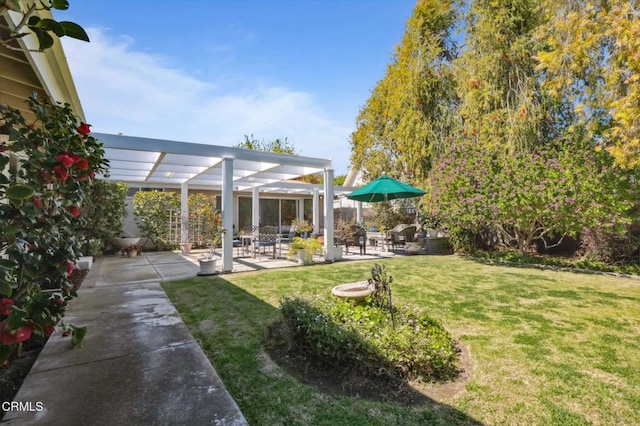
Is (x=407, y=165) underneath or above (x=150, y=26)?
underneath

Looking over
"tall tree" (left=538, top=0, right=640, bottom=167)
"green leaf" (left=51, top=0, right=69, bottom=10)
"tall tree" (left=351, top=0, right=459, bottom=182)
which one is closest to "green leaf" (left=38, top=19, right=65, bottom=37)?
"green leaf" (left=51, top=0, right=69, bottom=10)

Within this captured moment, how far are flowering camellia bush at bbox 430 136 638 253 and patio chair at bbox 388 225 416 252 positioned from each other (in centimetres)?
260

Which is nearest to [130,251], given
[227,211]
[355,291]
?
[227,211]

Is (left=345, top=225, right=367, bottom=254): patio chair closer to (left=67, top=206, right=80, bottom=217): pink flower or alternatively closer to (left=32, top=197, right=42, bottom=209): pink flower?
(left=67, top=206, right=80, bottom=217): pink flower

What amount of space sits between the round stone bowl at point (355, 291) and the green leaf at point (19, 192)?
353cm

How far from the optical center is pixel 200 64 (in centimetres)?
981

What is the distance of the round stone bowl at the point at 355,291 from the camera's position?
14.2 ft

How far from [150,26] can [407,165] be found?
10494 mm

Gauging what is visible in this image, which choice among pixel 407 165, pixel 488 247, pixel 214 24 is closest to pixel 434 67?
pixel 407 165

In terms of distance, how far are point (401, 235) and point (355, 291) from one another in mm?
10455

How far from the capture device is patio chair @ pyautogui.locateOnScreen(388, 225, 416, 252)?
13359mm

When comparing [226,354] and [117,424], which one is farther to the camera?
[226,354]

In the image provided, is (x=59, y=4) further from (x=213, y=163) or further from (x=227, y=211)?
(x=213, y=163)

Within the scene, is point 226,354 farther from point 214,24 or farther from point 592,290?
point 214,24
